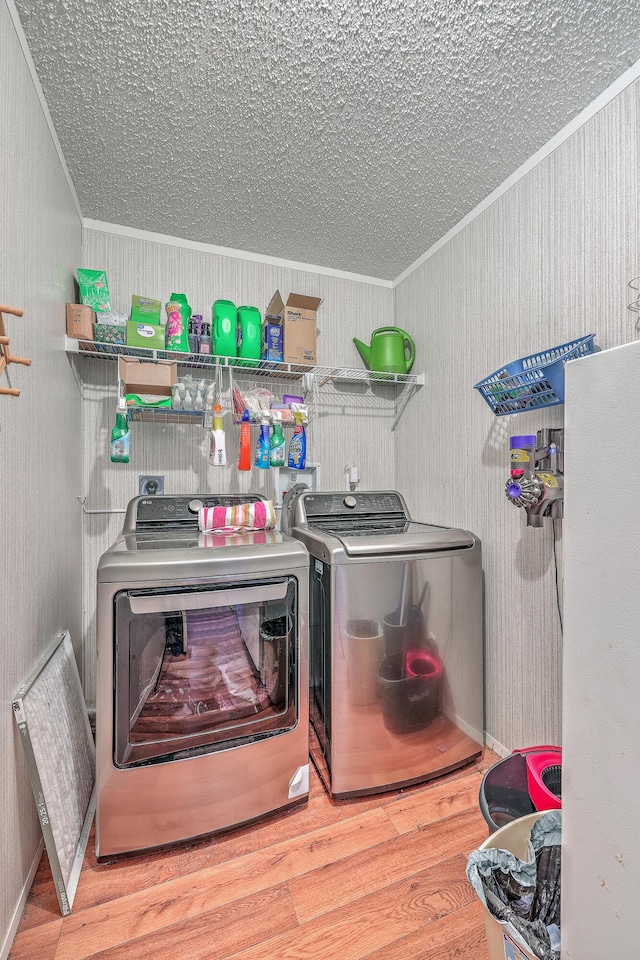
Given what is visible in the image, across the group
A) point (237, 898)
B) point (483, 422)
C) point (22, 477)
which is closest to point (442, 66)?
point (483, 422)

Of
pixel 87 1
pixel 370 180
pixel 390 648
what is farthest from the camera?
pixel 370 180

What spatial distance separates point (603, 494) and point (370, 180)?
172 centimetres

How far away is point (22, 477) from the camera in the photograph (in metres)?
1.20

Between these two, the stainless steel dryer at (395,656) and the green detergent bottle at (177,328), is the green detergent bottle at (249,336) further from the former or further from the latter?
the stainless steel dryer at (395,656)

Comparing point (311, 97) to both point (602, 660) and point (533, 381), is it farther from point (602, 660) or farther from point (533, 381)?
point (602, 660)

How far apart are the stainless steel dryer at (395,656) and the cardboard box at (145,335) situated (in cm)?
112

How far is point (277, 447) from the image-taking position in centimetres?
208

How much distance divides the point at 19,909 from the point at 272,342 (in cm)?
217

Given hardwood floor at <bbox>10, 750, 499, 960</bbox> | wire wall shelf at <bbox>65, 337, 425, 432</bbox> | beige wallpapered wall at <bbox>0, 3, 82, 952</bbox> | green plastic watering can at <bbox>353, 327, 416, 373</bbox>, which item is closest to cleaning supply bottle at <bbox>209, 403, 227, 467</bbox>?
wire wall shelf at <bbox>65, 337, 425, 432</bbox>

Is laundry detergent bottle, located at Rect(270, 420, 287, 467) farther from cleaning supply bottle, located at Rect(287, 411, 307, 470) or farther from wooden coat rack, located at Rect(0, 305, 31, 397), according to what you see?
wooden coat rack, located at Rect(0, 305, 31, 397)

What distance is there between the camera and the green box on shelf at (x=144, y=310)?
6.02 feet

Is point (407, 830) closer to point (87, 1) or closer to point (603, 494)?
point (603, 494)

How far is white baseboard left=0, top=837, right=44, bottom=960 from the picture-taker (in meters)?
1.01

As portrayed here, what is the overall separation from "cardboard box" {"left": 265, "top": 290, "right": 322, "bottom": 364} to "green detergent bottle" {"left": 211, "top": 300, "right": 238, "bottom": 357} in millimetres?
200
